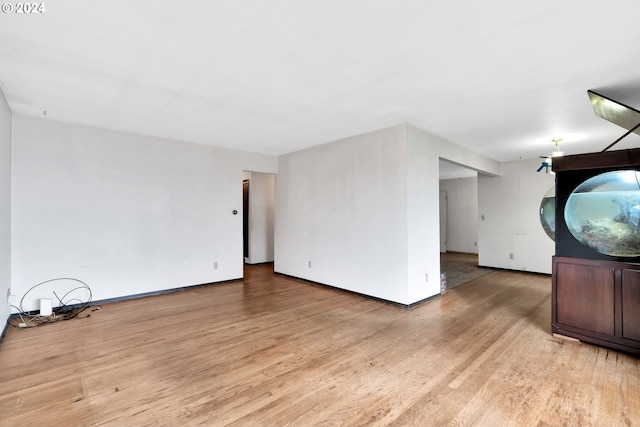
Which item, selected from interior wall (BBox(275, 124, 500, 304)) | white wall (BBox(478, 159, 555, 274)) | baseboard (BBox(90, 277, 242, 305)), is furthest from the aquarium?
baseboard (BBox(90, 277, 242, 305))

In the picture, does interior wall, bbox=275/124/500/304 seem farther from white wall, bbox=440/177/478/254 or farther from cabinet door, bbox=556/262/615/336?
white wall, bbox=440/177/478/254

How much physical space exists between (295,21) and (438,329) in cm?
319

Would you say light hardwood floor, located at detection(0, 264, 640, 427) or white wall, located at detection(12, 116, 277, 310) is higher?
white wall, located at detection(12, 116, 277, 310)

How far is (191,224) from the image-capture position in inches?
198

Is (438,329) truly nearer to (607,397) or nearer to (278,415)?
(607,397)

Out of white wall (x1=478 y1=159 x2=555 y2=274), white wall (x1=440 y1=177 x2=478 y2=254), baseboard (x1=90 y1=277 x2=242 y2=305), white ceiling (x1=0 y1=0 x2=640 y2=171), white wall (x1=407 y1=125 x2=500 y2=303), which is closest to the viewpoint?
white ceiling (x1=0 y1=0 x2=640 y2=171)

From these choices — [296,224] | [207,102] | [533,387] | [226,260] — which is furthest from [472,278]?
[207,102]

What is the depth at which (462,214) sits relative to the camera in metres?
9.48

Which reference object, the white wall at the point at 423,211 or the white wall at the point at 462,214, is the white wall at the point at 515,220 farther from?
the white wall at the point at 423,211

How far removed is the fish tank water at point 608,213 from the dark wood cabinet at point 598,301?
185mm

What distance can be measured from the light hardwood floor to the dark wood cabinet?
14 cm

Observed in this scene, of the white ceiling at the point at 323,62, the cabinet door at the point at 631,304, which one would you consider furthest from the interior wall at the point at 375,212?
the cabinet door at the point at 631,304

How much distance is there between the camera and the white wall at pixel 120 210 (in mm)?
3727

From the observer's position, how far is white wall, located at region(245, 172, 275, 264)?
7.46 m
